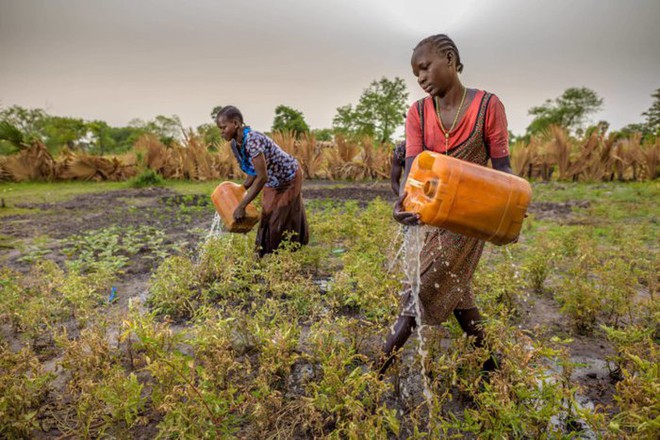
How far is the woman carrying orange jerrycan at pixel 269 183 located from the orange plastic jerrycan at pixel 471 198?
1.97 meters

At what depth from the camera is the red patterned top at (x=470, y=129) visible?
1.79 meters

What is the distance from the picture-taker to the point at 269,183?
361 cm

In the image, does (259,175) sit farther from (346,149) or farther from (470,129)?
(346,149)

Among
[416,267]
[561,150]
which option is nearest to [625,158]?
[561,150]

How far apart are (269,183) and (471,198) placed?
2.40 m

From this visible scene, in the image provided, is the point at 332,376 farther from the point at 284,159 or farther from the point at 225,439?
the point at 284,159

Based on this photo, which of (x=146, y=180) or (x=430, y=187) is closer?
(x=430, y=187)

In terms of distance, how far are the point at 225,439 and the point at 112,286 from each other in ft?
8.59

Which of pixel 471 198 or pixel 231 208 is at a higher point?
pixel 471 198

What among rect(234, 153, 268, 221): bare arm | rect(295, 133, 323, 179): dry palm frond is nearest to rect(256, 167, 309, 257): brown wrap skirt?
rect(234, 153, 268, 221): bare arm

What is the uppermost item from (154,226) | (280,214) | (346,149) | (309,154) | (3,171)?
(346,149)

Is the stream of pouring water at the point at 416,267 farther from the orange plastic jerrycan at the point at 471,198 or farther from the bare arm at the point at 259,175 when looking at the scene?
the bare arm at the point at 259,175

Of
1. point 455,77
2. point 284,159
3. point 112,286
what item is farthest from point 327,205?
point 455,77

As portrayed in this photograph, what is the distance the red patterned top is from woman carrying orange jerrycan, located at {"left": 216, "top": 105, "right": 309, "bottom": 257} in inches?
65.5
